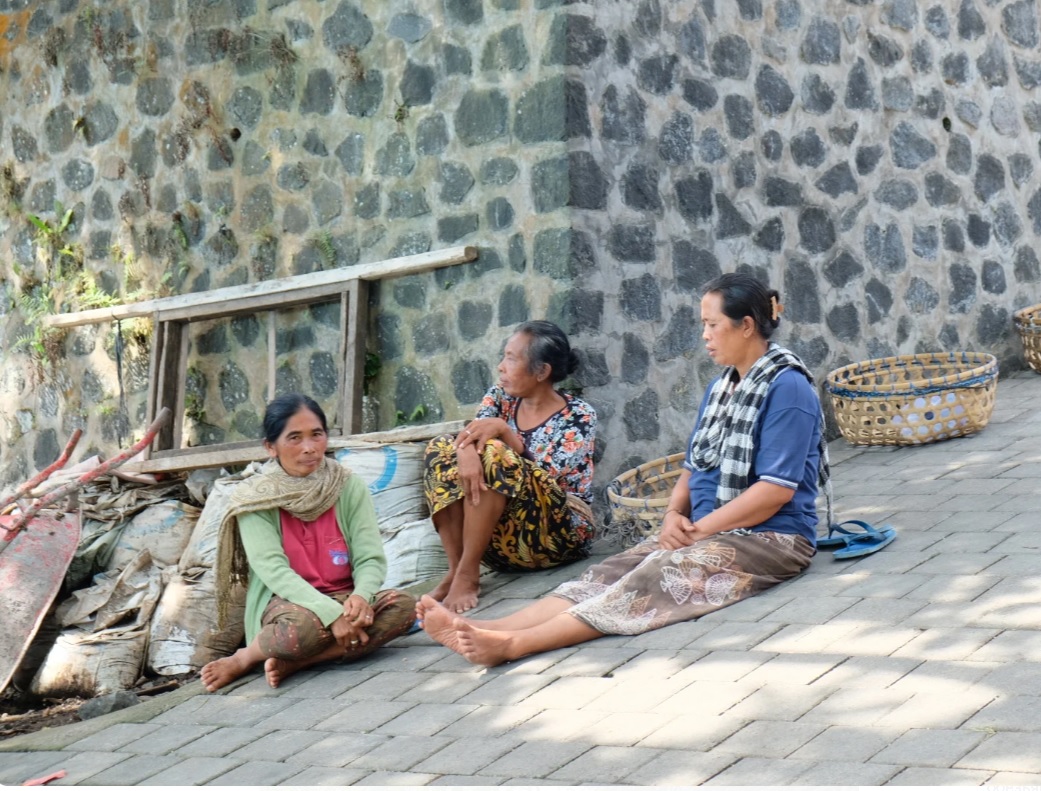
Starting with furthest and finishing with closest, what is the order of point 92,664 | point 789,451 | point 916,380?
point 916,380, point 92,664, point 789,451

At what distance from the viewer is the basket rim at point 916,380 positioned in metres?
6.24

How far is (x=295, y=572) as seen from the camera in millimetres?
4672

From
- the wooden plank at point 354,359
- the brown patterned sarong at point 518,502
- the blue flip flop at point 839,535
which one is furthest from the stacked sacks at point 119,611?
the blue flip flop at point 839,535

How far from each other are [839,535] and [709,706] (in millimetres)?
1449

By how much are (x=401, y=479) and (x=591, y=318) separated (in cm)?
105

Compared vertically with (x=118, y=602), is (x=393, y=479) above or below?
above

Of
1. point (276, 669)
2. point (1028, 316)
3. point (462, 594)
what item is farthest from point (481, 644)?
point (1028, 316)

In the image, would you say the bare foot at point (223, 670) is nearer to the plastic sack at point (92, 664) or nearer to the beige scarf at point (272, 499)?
the beige scarf at point (272, 499)

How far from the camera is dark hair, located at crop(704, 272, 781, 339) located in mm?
4586

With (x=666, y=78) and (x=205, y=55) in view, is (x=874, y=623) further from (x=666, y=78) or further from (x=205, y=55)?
(x=205, y=55)

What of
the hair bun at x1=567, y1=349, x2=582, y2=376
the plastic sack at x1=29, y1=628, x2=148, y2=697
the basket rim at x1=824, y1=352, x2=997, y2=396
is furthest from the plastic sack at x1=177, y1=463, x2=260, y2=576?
the basket rim at x1=824, y1=352, x2=997, y2=396

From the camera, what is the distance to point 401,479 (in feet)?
19.6

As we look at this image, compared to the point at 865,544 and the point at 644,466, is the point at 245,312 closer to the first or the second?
the point at 644,466

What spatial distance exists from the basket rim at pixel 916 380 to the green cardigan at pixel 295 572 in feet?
8.59
